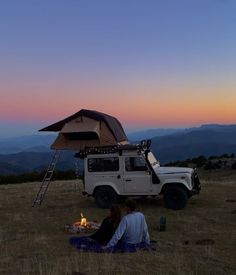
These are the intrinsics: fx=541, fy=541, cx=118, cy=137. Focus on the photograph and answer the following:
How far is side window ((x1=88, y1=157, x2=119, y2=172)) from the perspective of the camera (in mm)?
18075

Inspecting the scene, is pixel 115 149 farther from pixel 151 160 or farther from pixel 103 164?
pixel 151 160

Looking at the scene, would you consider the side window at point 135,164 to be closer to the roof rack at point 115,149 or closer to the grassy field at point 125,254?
the roof rack at point 115,149

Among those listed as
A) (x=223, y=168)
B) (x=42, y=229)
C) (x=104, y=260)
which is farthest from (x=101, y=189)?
(x=223, y=168)

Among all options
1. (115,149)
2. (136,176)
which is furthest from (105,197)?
(115,149)

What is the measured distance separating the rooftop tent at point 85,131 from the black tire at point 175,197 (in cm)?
359

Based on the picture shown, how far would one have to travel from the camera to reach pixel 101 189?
18219 mm

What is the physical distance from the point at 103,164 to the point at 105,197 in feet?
3.64

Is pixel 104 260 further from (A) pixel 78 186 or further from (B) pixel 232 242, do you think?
(A) pixel 78 186

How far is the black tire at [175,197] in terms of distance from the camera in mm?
17531

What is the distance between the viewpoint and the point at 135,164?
708 inches

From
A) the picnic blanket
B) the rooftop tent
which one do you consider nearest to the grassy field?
the picnic blanket

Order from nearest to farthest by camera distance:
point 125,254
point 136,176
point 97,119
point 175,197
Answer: point 125,254 → point 175,197 → point 136,176 → point 97,119

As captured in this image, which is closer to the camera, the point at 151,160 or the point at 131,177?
the point at 131,177

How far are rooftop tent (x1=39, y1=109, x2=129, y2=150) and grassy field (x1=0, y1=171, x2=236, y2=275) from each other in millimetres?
2186
